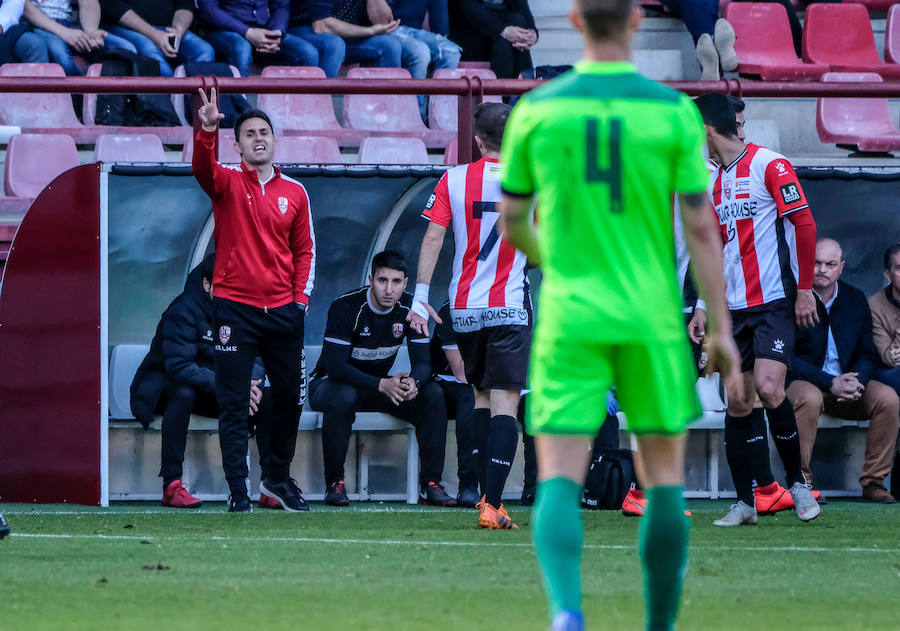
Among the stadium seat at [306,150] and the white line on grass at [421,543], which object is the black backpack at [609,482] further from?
the stadium seat at [306,150]

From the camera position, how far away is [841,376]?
9.59m

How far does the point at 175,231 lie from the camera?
1021cm

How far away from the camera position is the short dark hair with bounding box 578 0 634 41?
3.62 metres

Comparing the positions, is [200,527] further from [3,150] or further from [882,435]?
[3,150]

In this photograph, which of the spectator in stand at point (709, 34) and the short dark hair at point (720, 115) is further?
the spectator in stand at point (709, 34)

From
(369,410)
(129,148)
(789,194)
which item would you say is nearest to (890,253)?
(789,194)

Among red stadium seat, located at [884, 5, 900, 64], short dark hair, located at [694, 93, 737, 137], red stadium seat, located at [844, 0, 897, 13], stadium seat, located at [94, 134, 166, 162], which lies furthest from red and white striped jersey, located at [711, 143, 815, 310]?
red stadium seat, located at [844, 0, 897, 13]

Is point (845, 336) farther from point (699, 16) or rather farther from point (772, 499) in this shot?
point (699, 16)

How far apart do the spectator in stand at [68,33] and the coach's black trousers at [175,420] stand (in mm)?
3782

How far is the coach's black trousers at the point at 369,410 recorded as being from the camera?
9125 millimetres

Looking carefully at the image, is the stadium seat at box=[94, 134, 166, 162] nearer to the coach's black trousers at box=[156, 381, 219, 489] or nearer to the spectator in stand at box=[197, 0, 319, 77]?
the spectator in stand at box=[197, 0, 319, 77]

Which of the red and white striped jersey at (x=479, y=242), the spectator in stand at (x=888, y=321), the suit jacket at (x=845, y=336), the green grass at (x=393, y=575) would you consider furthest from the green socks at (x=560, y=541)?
the spectator in stand at (x=888, y=321)

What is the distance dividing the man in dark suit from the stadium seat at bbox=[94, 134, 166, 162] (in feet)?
15.9

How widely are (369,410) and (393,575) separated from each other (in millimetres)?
4126
